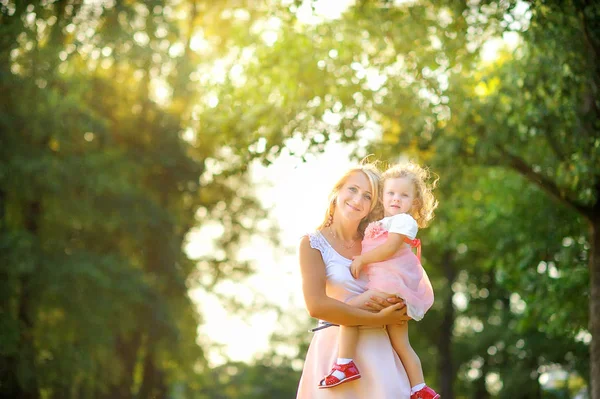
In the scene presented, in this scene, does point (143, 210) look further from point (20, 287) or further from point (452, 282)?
point (452, 282)

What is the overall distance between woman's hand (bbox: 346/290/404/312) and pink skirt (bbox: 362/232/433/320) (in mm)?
38

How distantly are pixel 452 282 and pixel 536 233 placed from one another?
583 inches

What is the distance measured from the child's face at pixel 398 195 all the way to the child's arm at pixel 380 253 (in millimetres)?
248

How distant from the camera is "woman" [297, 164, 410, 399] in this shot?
205 inches

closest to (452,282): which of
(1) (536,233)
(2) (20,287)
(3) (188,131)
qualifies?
(3) (188,131)

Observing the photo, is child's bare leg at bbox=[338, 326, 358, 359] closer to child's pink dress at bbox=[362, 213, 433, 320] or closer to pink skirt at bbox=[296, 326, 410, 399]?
pink skirt at bbox=[296, 326, 410, 399]

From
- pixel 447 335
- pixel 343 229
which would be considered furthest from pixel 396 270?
pixel 447 335

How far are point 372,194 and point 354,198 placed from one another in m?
0.13

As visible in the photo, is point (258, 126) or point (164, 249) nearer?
point (258, 126)

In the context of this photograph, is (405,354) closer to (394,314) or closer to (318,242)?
(394,314)

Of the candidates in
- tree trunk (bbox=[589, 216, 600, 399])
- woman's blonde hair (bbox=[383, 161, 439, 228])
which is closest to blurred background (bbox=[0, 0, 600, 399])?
tree trunk (bbox=[589, 216, 600, 399])

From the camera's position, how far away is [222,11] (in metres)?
26.9

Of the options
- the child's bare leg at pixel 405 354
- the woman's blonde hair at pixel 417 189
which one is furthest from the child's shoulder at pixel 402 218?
the child's bare leg at pixel 405 354

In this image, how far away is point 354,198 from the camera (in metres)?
5.50
